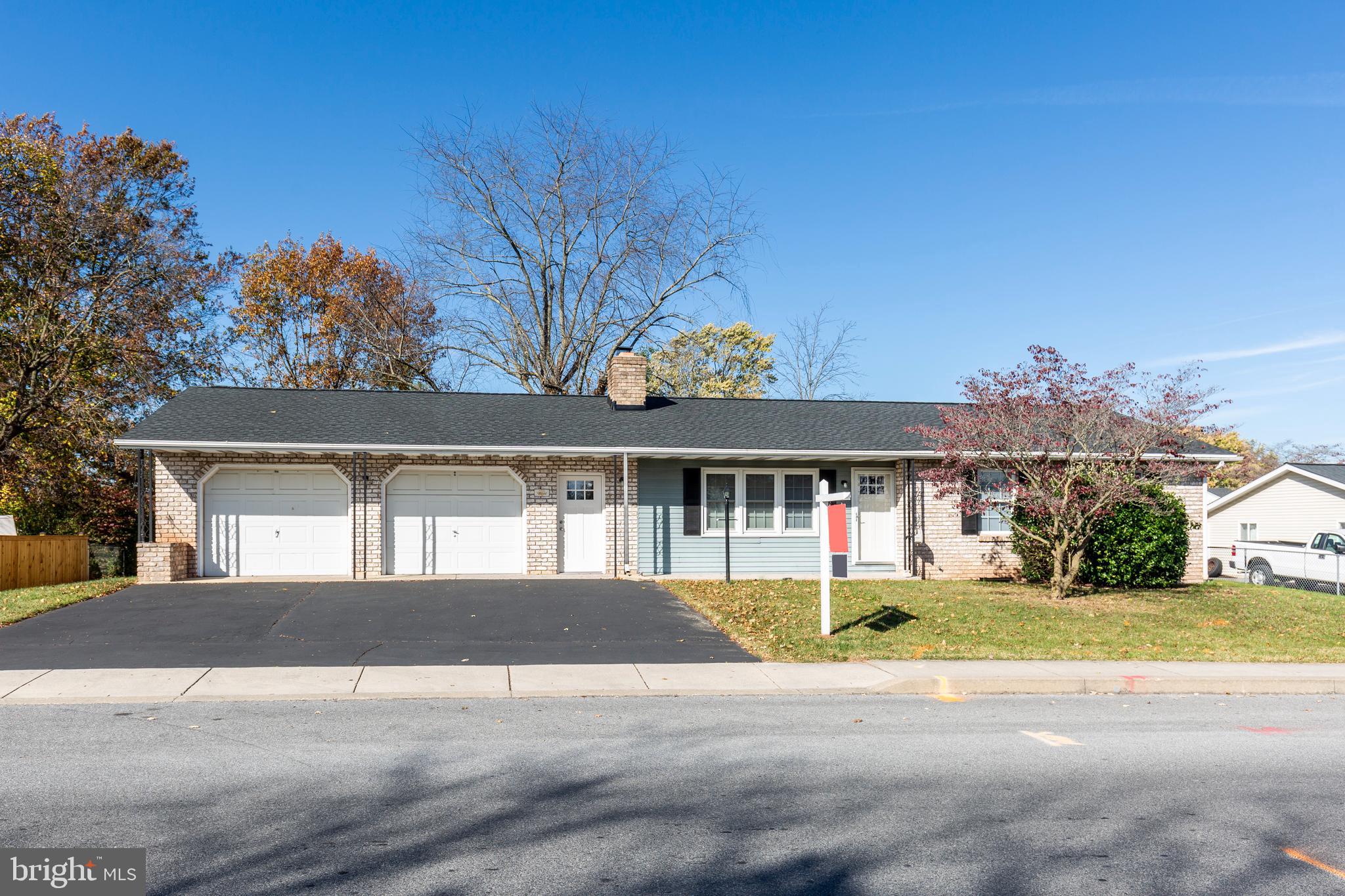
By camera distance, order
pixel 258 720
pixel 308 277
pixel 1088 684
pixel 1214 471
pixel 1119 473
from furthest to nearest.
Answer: pixel 308 277, pixel 1214 471, pixel 1119 473, pixel 1088 684, pixel 258 720

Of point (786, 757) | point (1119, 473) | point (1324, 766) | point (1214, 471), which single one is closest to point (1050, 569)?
point (1119, 473)

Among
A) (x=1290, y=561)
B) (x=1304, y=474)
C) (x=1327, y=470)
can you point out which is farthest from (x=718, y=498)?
(x=1327, y=470)

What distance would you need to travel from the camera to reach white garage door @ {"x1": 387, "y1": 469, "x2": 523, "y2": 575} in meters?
19.2

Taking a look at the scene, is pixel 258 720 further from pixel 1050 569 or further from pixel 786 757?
pixel 1050 569

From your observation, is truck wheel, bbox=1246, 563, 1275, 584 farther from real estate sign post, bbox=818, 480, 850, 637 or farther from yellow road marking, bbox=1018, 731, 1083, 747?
yellow road marking, bbox=1018, 731, 1083, 747

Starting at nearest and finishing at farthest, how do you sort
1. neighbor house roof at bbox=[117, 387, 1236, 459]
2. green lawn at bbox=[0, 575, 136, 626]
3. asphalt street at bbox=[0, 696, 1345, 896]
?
asphalt street at bbox=[0, 696, 1345, 896]
green lawn at bbox=[0, 575, 136, 626]
neighbor house roof at bbox=[117, 387, 1236, 459]

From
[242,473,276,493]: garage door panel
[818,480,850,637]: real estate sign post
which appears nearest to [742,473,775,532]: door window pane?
[818,480,850,637]: real estate sign post

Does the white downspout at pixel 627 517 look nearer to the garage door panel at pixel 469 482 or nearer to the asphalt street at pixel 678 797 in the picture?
the garage door panel at pixel 469 482

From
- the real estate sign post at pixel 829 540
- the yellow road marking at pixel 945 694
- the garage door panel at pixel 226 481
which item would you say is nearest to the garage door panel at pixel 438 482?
the garage door panel at pixel 226 481

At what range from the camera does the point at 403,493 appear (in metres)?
19.3

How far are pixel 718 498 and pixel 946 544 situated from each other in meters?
5.08

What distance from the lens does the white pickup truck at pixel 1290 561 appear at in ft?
79.4

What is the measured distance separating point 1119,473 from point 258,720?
567 inches

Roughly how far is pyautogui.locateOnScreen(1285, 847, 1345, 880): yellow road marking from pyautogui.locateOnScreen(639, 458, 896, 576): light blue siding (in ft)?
50.1
